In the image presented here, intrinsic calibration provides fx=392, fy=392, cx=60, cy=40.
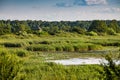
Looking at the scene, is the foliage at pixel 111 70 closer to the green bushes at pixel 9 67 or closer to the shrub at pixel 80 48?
the green bushes at pixel 9 67

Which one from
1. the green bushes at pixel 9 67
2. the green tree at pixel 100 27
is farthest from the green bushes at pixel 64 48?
the green tree at pixel 100 27

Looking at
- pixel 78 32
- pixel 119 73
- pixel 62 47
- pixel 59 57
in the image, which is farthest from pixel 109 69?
pixel 78 32

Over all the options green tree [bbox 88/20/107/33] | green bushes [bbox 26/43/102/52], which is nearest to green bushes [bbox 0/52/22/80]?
green bushes [bbox 26/43/102/52]

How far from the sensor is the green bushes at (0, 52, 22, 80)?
16.6 m

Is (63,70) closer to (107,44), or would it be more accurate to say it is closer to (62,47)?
(62,47)

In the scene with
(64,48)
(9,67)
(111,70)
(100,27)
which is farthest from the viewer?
(100,27)

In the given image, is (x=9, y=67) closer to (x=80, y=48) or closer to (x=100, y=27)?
(x=80, y=48)

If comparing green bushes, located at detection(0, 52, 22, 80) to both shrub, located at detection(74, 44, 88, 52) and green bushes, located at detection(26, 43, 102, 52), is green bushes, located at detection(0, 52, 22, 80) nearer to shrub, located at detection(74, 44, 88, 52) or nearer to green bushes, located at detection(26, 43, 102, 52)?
green bushes, located at detection(26, 43, 102, 52)

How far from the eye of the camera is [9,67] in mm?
16891

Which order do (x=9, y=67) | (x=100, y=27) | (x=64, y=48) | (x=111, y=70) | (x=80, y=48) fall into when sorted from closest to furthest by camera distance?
(x=111, y=70), (x=9, y=67), (x=64, y=48), (x=80, y=48), (x=100, y=27)

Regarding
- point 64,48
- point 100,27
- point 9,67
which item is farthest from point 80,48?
point 100,27

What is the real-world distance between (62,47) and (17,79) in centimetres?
3469

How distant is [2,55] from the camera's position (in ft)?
58.9

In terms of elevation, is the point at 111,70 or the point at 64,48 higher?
the point at 111,70
